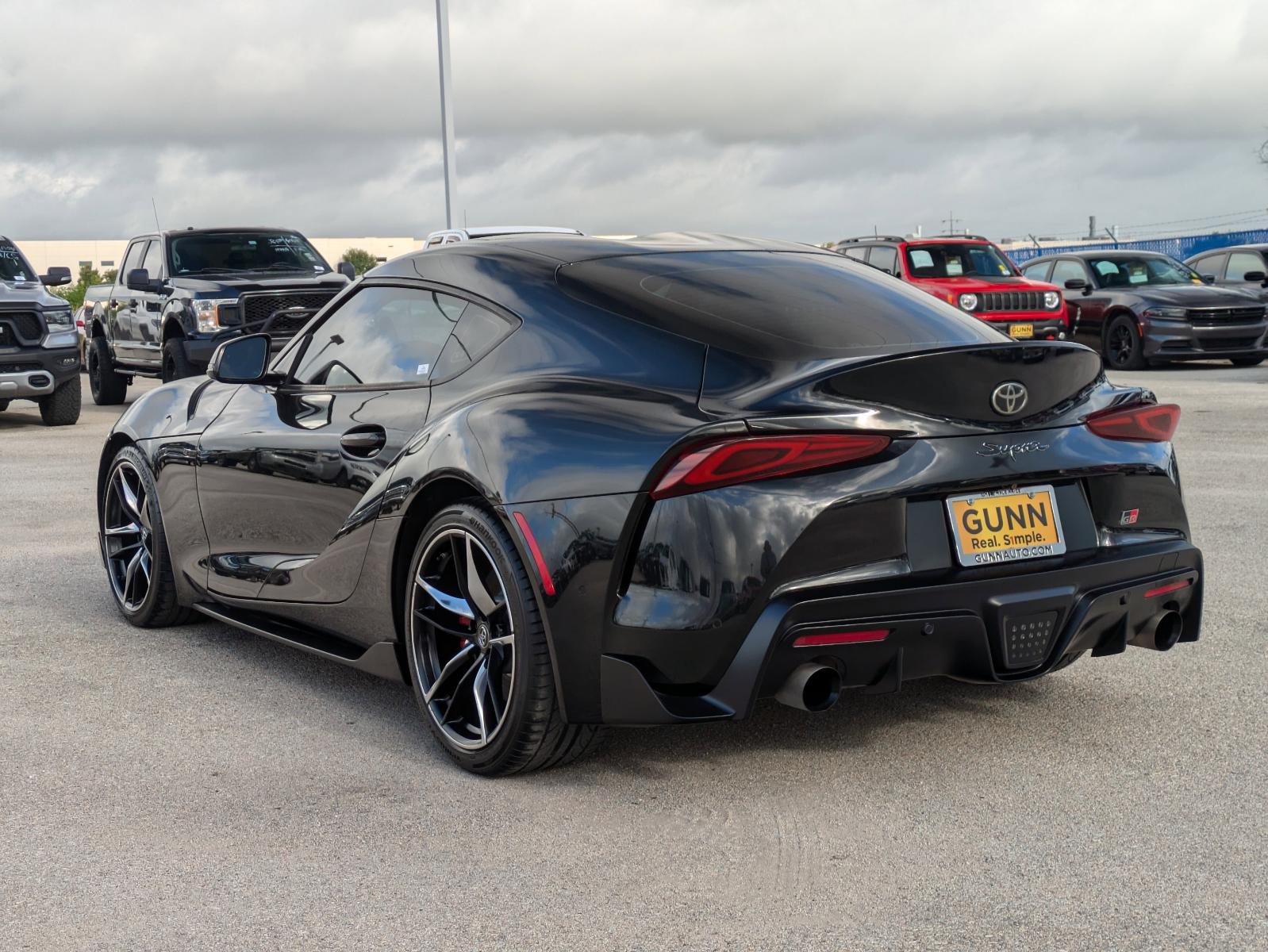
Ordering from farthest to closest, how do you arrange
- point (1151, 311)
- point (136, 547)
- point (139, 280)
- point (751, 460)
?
point (1151, 311) → point (139, 280) → point (136, 547) → point (751, 460)

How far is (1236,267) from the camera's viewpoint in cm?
2205

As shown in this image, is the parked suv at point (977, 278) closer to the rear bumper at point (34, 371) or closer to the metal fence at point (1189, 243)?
the rear bumper at point (34, 371)

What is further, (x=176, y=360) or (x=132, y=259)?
(x=132, y=259)

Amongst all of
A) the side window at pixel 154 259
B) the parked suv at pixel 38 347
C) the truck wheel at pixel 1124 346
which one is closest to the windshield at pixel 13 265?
the parked suv at pixel 38 347

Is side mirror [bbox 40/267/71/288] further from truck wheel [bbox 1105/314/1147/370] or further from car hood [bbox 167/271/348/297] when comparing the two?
truck wheel [bbox 1105/314/1147/370]

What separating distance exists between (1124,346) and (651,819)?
18.1 m

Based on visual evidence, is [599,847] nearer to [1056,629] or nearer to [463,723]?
[463,723]

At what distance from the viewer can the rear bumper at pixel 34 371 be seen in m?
15.0

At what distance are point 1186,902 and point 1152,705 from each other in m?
1.57

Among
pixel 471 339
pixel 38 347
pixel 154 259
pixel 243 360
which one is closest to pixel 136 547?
pixel 243 360

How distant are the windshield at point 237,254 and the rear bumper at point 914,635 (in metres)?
13.0

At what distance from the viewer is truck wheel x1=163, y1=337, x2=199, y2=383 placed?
15406 millimetres

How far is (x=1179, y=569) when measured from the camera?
13.8 ft

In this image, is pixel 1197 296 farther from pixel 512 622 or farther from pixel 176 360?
pixel 512 622
